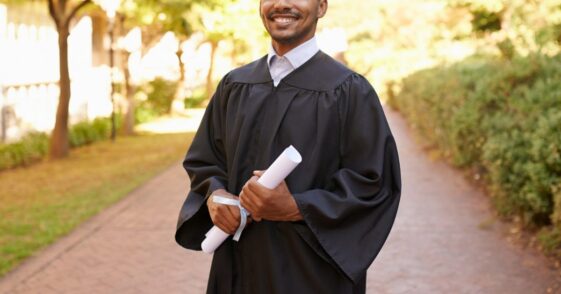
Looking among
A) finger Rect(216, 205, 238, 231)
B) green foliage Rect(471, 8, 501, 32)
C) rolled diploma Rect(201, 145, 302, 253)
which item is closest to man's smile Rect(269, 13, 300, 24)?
rolled diploma Rect(201, 145, 302, 253)

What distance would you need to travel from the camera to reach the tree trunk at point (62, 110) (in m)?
14.5

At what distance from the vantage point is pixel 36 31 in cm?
1791

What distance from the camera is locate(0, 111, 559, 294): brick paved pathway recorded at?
20.5 feet

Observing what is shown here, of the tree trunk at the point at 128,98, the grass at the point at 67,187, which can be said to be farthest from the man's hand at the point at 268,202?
the tree trunk at the point at 128,98

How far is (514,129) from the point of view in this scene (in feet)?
25.9

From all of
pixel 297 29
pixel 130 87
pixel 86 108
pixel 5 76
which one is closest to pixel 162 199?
pixel 5 76

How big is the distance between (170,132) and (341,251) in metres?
18.5

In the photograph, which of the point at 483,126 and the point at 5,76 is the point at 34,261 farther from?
the point at 5,76

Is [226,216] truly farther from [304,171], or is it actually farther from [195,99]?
[195,99]

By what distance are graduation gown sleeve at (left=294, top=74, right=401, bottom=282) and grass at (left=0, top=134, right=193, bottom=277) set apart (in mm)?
4793

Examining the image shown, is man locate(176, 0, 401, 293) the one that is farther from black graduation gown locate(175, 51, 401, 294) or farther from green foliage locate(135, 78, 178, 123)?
green foliage locate(135, 78, 178, 123)

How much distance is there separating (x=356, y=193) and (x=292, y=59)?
0.50 meters

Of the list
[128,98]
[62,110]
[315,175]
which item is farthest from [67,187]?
[315,175]

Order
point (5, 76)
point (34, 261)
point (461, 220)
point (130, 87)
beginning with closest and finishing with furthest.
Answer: point (34, 261) < point (461, 220) < point (5, 76) < point (130, 87)
